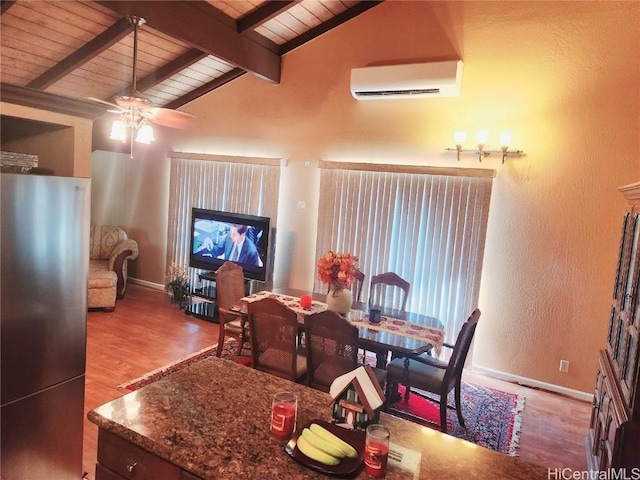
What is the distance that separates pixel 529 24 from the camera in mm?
4129

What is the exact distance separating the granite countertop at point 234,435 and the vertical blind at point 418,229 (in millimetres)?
3188

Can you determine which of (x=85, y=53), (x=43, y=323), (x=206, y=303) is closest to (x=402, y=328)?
(x=43, y=323)

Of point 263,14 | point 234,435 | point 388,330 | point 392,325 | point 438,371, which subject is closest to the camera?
point 234,435

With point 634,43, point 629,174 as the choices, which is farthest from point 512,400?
point 634,43

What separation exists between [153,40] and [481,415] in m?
4.97

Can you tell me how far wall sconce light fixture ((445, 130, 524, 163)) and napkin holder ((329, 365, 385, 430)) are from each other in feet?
11.4

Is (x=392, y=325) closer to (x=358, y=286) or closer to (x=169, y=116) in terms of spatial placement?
(x=358, y=286)

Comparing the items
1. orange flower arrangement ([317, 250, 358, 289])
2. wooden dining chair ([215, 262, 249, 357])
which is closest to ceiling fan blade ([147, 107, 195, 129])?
wooden dining chair ([215, 262, 249, 357])

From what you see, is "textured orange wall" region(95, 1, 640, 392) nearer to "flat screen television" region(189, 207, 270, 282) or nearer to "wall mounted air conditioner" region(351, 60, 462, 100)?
"wall mounted air conditioner" region(351, 60, 462, 100)

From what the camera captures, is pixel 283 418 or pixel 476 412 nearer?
pixel 283 418

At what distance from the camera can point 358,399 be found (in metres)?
1.45

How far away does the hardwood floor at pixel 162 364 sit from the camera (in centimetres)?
313

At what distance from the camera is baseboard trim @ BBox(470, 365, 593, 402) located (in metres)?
4.11

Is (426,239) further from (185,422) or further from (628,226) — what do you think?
(185,422)
